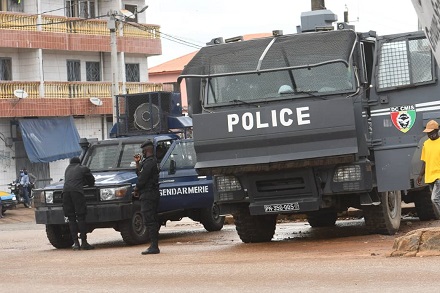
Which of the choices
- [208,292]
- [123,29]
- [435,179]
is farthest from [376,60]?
[123,29]

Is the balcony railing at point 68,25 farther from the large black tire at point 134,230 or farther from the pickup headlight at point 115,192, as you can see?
the pickup headlight at point 115,192

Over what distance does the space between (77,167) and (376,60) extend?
5.79 meters

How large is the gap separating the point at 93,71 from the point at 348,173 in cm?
3837

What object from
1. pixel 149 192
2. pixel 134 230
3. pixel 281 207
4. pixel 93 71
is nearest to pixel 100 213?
pixel 134 230

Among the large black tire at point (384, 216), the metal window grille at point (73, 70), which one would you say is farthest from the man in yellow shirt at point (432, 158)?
the metal window grille at point (73, 70)

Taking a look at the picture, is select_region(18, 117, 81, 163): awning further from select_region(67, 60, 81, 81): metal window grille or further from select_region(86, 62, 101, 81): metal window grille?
select_region(86, 62, 101, 81): metal window grille

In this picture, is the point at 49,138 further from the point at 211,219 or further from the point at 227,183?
the point at 227,183

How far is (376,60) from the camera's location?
18.2 metres

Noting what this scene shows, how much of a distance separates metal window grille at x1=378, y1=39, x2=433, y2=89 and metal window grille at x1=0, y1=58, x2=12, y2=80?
33.9 meters

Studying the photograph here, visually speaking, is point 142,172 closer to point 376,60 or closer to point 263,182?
point 263,182

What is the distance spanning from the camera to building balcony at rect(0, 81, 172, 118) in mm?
49000

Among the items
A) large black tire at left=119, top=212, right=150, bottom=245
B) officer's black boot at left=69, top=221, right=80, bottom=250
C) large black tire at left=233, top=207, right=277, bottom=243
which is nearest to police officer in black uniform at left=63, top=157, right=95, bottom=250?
officer's black boot at left=69, top=221, right=80, bottom=250

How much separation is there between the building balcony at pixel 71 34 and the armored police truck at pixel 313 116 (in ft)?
105

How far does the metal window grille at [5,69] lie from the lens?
164 feet
